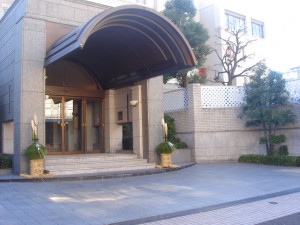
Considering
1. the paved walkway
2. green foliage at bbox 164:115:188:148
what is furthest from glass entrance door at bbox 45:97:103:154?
the paved walkway

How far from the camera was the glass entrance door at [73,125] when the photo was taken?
14789 millimetres

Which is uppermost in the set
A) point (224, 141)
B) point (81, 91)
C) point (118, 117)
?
point (81, 91)

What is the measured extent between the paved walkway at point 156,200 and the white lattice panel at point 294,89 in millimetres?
4436

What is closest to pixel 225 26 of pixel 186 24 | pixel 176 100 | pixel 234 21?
pixel 234 21

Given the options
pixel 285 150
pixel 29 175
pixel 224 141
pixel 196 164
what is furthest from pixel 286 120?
pixel 29 175

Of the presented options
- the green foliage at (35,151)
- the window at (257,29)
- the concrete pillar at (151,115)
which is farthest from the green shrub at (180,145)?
the window at (257,29)

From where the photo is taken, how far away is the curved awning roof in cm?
1105

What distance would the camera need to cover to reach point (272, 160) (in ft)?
48.8

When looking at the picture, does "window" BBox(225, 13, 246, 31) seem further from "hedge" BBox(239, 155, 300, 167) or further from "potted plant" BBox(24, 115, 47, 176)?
"potted plant" BBox(24, 115, 47, 176)

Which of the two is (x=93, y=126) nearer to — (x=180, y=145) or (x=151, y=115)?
(x=151, y=115)

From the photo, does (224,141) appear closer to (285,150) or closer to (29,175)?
(285,150)

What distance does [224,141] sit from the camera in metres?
16.1

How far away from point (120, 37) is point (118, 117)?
13.4 ft

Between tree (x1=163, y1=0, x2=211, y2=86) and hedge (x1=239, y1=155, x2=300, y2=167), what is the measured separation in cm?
663
